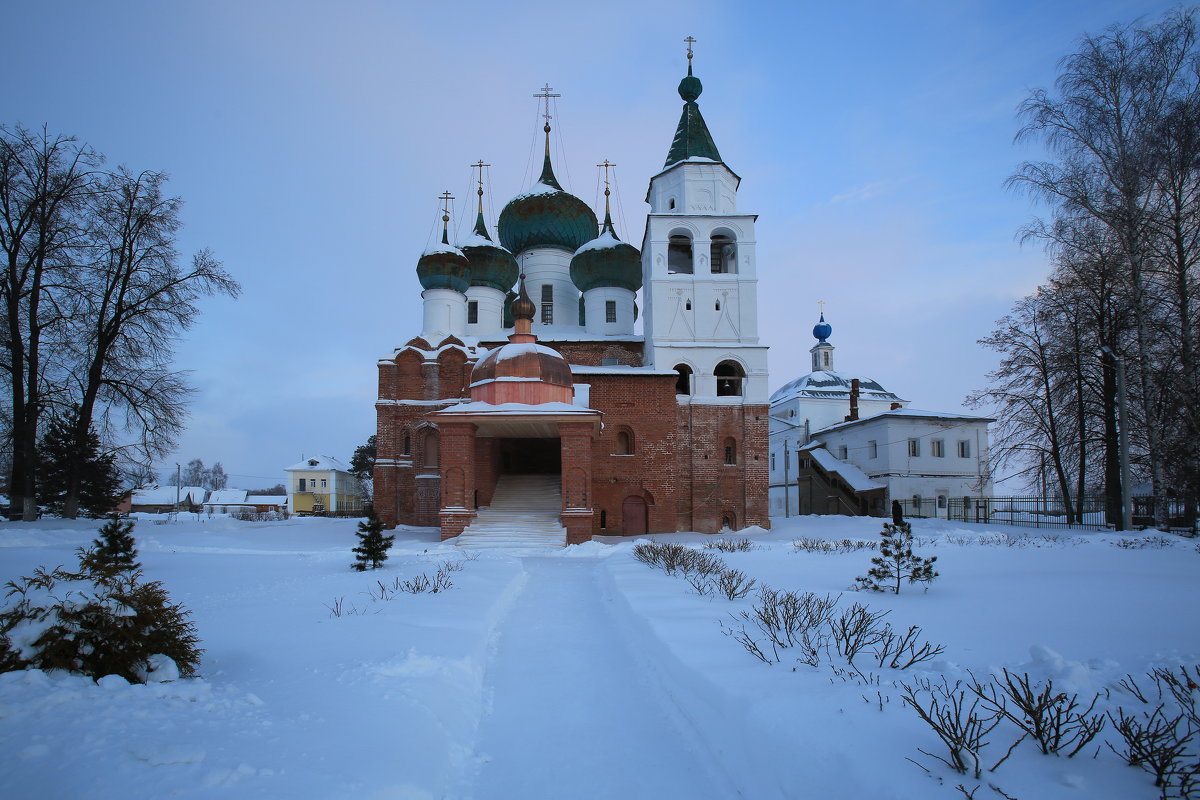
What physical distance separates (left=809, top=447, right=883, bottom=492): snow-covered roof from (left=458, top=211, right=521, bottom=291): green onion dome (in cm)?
Answer: 1917

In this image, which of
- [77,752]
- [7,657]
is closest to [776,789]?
[77,752]

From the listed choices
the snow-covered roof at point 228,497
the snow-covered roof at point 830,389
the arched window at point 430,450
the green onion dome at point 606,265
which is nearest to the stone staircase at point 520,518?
the arched window at point 430,450

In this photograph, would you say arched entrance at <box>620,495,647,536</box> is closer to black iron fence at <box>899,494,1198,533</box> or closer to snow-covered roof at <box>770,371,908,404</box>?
black iron fence at <box>899,494,1198,533</box>

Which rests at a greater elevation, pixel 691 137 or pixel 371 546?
pixel 691 137

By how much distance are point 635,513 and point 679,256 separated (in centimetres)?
1064

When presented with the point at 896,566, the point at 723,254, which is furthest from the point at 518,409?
the point at 723,254

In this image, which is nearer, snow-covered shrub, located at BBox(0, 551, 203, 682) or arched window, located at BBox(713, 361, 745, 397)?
snow-covered shrub, located at BBox(0, 551, 203, 682)

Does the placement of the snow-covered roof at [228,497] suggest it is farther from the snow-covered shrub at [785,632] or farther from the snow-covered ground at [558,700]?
the snow-covered shrub at [785,632]

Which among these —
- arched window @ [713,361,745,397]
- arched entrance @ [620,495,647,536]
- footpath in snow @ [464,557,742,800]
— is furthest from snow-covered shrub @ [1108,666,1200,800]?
arched window @ [713,361,745,397]

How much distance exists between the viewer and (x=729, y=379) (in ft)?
78.3

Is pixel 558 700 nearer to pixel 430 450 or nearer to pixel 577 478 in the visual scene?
pixel 577 478

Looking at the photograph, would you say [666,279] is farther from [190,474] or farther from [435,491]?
[190,474]

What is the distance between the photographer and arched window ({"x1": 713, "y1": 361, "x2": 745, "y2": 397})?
2388 centimetres

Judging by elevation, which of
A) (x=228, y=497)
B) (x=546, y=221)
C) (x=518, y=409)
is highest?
(x=546, y=221)
